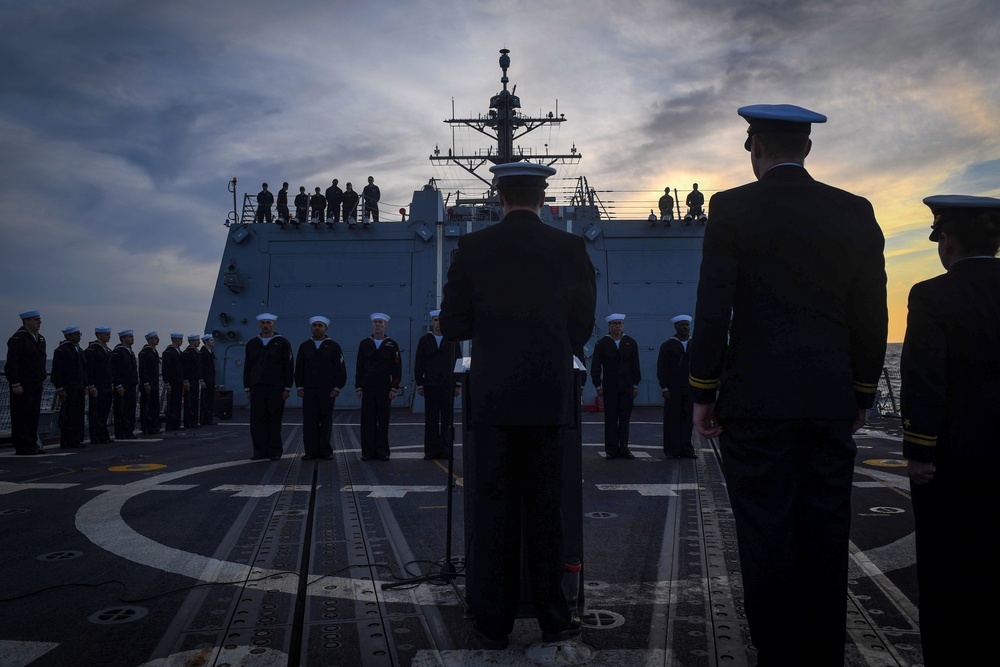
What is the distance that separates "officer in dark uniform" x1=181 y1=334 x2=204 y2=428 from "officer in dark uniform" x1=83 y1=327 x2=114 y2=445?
2.17 metres

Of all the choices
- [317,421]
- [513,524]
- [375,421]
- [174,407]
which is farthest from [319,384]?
[513,524]

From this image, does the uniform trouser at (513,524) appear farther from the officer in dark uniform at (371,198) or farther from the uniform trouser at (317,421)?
the officer in dark uniform at (371,198)

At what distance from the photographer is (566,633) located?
8.75 feet

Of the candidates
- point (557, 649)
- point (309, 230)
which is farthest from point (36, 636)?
point (309, 230)

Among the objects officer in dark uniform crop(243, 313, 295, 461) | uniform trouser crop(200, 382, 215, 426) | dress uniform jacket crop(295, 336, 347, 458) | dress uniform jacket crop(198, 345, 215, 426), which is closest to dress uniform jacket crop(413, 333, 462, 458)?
dress uniform jacket crop(295, 336, 347, 458)

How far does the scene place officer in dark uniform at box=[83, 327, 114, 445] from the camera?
11.6 meters

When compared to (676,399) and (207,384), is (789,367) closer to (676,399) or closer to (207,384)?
(676,399)

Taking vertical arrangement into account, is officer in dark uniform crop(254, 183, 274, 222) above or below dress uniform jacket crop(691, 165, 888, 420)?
above

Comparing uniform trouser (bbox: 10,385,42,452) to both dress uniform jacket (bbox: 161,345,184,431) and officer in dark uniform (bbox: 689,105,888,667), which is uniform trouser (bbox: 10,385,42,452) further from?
officer in dark uniform (bbox: 689,105,888,667)

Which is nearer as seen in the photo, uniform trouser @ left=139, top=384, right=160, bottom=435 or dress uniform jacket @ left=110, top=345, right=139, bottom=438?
dress uniform jacket @ left=110, top=345, right=139, bottom=438

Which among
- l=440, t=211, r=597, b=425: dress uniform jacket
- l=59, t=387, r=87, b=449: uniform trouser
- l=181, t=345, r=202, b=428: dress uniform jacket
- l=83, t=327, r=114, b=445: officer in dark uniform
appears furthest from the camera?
l=181, t=345, r=202, b=428: dress uniform jacket

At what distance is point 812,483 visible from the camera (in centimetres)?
210

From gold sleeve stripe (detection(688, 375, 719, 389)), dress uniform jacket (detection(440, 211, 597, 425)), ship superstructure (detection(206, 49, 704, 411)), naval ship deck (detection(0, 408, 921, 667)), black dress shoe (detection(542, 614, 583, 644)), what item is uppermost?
ship superstructure (detection(206, 49, 704, 411))

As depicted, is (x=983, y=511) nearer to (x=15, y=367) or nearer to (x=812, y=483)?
(x=812, y=483)
